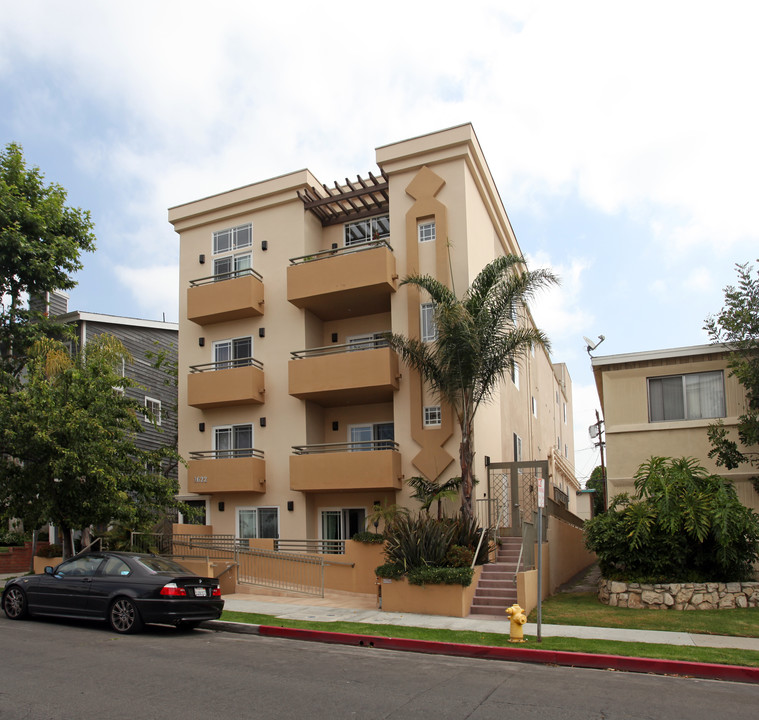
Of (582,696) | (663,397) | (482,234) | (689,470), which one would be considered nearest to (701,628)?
(689,470)

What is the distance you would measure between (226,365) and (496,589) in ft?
41.4

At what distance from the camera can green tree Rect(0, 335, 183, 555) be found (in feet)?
58.6

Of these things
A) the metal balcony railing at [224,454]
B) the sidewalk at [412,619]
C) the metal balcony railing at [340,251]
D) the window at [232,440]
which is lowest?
the sidewalk at [412,619]

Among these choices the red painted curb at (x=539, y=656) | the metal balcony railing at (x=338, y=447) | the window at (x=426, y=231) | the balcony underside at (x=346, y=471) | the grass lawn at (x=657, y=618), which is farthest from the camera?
the window at (x=426, y=231)

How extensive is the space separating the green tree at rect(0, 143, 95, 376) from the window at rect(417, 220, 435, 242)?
14.1 meters

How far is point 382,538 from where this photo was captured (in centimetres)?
1922

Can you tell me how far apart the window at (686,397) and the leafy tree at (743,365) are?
692 mm

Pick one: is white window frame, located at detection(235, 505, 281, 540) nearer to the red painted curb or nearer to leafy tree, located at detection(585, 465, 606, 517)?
the red painted curb

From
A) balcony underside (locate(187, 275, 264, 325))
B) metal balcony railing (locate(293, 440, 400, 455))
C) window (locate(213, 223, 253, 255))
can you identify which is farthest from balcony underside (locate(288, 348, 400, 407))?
window (locate(213, 223, 253, 255))

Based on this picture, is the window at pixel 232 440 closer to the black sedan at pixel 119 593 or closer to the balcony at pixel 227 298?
the balcony at pixel 227 298

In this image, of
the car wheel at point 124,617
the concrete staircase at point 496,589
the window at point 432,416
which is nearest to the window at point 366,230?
the window at point 432,416

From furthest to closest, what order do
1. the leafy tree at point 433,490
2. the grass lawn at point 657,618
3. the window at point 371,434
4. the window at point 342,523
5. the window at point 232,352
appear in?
the window at point 232,352
the window at point 371,434
the window at point 342,523
the leafy tree at point 433,490
the grass lawn at point 657,618

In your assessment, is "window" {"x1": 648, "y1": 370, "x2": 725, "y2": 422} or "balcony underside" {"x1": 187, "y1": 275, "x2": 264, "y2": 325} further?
"balcony underside" {"x1": 187, "y1": 275, "x2": 264, "y2": 325}

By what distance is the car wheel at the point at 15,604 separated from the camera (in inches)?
553
